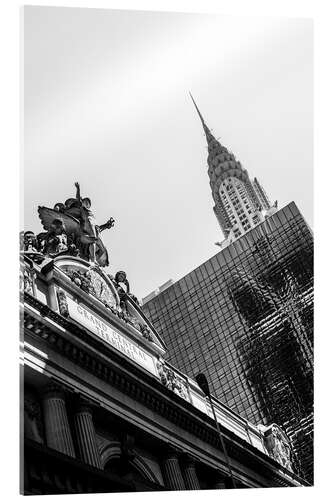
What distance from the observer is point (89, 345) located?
17625 millimetres

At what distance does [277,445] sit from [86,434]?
1474 cm

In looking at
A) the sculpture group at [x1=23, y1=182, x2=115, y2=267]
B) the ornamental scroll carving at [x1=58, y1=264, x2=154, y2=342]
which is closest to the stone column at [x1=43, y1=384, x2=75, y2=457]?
the ornamental scroll carving at [x1=58, y1=264, x2=154, y2=342]

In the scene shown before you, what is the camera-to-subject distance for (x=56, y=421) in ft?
51.0

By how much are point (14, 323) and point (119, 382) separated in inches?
227

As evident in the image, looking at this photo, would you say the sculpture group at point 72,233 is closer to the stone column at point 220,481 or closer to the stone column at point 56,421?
the stone column at point 56,421

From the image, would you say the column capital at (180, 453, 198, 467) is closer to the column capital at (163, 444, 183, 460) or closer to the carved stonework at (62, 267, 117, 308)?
the column capital at (163, 444, 183, 460)

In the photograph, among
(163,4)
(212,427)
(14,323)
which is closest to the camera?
(14,323)

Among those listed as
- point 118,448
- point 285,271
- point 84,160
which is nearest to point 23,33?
point 84,160

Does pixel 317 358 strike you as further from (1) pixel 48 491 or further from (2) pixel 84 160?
(1) pixel 48 491

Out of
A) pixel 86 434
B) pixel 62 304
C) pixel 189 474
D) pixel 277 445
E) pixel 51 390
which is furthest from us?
pixel 277 445

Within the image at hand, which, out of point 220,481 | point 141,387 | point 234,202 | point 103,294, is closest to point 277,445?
point 220,481

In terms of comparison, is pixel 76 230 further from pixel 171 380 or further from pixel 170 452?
pixel 170 452

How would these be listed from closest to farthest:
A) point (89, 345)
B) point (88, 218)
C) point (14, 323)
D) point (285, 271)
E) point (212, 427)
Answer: point (14, 323) < point (89, 345) < point (88, 218) < point (212, 427) < point (285, 271)

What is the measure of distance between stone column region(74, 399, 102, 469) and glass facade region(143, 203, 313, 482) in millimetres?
8229
